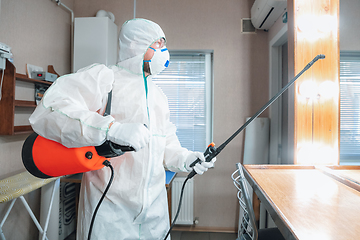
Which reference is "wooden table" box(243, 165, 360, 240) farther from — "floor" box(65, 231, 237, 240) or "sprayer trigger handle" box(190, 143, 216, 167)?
"floor" box(65, 231, 237, 240)

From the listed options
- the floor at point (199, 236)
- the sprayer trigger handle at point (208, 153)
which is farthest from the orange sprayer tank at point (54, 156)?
the floor at point (199, 236)

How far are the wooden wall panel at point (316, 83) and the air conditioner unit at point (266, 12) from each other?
477 mm

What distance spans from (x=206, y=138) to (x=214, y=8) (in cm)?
138

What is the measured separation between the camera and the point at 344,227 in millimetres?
629

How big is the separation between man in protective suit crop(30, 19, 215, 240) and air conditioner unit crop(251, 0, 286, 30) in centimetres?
122

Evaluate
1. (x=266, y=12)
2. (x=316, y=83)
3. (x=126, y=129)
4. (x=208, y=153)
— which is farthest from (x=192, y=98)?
(x=126, y=129)

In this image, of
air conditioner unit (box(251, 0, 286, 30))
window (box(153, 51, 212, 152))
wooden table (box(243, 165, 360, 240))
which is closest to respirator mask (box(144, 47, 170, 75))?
wooden table (box(243, 165, 360, 240))

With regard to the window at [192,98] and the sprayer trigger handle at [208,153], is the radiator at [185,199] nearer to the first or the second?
the window at [192,98]

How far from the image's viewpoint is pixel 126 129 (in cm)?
78

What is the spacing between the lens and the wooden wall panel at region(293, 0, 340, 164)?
4.51ft

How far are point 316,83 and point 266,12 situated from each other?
3.00 feet

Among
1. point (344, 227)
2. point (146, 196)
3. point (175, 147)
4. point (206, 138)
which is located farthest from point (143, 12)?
point (344, 227)

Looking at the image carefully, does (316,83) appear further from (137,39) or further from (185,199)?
(185,199)

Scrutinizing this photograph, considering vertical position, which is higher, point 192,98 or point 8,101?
point 192,98
